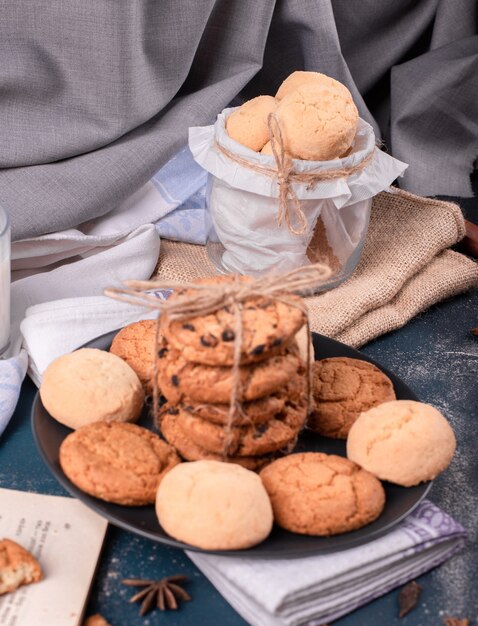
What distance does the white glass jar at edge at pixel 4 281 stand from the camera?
1230mm

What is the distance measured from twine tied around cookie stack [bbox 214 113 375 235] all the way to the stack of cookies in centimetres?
39

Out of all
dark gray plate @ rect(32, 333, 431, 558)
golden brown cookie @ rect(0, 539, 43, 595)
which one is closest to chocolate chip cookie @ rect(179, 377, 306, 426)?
dark gray plate @ rect(32, 333, 431, 558)

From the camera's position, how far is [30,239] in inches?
57.4

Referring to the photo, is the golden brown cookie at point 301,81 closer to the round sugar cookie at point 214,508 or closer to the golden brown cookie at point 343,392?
the golden brown cookie at point 343,392

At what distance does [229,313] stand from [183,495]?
199 millimetres

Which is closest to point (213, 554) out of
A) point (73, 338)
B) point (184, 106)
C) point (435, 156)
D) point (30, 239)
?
point (73, 338)

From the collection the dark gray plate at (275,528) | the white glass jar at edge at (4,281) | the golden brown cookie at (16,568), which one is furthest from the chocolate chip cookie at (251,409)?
the white glass jar at edge at (4,281)

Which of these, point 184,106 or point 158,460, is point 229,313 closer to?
point 158,460

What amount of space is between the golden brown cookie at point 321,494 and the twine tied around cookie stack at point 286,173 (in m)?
0.50

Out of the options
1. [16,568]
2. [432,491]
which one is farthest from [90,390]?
[432,491]

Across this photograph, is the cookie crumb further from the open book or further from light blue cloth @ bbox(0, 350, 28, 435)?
light blue cloth @ bbox(0, 350, 28, 435)

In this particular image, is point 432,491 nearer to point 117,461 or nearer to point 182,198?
point 117,461

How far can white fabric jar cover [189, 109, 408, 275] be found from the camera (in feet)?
4.47

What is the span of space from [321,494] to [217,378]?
6.7 inches
